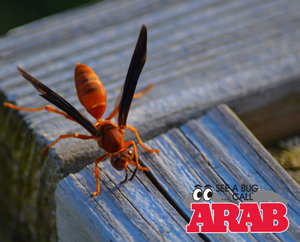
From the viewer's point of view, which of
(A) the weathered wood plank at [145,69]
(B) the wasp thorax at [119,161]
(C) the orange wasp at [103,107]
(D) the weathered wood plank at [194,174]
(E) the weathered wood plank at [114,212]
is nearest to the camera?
(E) the weathered wood plank at [114,212]

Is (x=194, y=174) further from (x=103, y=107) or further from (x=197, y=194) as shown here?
(x=103, y=107)

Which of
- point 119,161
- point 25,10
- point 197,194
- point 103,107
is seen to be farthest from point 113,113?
point 25,10

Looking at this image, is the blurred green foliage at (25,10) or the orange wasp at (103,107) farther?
the blurred green foliage at (25,10)

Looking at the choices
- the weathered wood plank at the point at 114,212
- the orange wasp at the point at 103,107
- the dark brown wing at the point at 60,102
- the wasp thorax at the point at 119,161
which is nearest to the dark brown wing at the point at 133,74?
the orange wasp at the point at 103,107

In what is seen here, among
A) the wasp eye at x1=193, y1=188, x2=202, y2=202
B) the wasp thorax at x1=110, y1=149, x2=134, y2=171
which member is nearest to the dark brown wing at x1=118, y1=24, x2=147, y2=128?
the wasp thorax at x1=110, y1=149, x2=134, y2=171

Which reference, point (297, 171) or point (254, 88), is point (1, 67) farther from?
point (297, 171)

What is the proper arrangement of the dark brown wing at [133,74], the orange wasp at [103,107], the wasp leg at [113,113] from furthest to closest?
the wasp leg at [113,113] → the dark brown wing at [133,74] → the orange wasp at [103,107]

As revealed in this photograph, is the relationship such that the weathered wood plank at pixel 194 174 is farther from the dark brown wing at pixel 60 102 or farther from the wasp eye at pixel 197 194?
the dark brown wing at pixel 60 102
